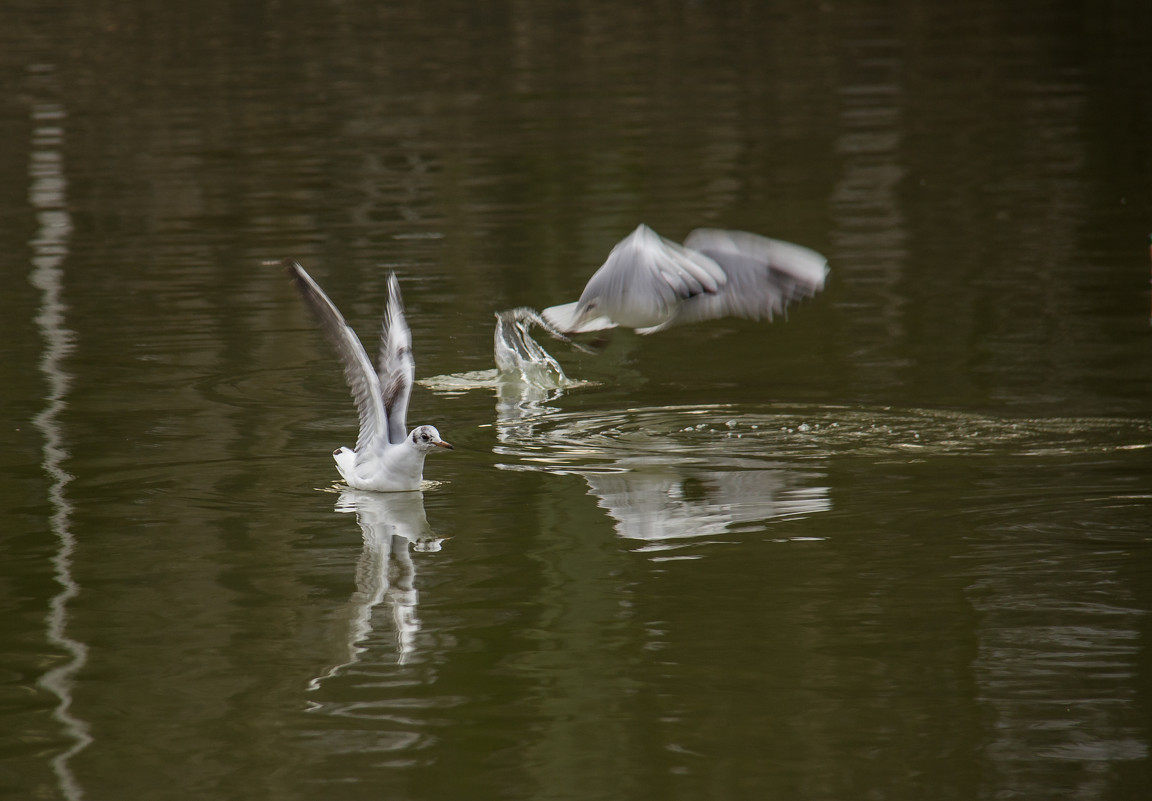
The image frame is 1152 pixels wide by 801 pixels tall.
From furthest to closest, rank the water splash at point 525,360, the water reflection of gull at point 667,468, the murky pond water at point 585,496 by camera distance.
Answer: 1. the water splash at point 525,360
2. the water reflection of gull at point 667,468
3. the murky pond water at point 585,496

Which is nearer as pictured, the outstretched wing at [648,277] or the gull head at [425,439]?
the outstretched wing at [648,277]

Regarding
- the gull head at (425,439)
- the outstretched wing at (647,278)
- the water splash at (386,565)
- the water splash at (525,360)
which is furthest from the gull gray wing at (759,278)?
the water splash at (525,360)

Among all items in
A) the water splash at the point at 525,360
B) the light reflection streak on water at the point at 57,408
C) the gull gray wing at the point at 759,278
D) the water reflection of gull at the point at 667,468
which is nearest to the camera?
the light reflection streak on water at the point at 57,408

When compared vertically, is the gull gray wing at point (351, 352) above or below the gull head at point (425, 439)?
above

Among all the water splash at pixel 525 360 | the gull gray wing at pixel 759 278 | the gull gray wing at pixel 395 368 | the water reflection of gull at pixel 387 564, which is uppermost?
the gull gray wing at pixel 759 278

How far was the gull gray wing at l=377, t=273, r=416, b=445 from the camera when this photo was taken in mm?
8531

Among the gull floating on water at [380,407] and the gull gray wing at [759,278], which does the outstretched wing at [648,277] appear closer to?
the gull gray wing at [759,278]

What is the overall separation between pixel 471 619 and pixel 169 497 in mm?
2285

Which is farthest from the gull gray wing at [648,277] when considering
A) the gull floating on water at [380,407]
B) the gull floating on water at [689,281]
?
the gull floating on water at [380,407]

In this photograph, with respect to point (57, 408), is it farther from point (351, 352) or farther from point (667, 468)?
point (667, 468)

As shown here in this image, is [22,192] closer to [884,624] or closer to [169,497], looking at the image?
[169,497]

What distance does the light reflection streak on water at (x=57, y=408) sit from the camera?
6.16 metres

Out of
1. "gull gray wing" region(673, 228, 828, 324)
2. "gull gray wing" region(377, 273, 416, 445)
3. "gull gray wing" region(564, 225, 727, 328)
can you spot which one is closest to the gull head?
"gull gray wing" region(377, 273, 416, 445)

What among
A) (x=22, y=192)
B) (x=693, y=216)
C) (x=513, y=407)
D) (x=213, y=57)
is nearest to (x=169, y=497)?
(x=513, y=407)
